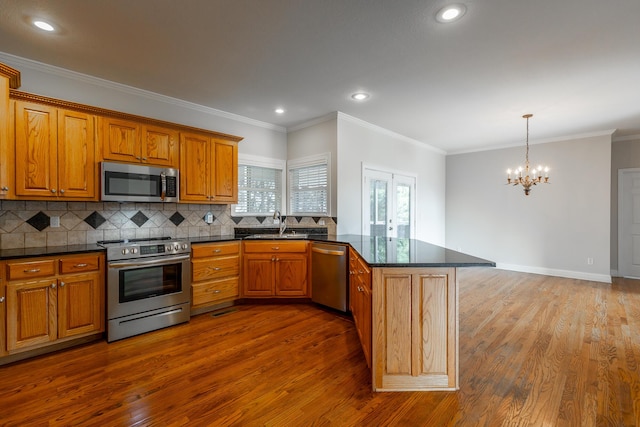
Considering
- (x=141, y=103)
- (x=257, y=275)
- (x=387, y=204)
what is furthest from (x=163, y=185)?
(x=387, y=204)

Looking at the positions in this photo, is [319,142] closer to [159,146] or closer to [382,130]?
[382,130]

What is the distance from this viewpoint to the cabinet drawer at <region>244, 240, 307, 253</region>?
394 centimetres

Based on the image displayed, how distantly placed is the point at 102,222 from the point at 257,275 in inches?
74.2

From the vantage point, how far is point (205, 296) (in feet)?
11.8

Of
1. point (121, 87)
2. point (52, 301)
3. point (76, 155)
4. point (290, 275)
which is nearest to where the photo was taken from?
point (52, 301)

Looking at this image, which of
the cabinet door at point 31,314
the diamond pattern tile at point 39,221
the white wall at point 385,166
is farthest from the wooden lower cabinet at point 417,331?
the diamond pattern tile at point 39,221

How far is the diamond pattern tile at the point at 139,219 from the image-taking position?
3533mm

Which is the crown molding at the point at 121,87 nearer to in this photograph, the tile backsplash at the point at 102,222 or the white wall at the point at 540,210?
the tile backsplash at the point at 102,222

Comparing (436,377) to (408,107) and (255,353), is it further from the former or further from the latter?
(408,107)

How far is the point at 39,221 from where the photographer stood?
2.95 m

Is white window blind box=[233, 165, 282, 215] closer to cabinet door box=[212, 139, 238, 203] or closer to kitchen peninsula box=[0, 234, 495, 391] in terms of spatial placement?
cabinet door box=[212, 139, 238, 203]

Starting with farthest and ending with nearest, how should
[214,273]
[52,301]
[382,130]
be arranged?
[382,130], [214,273], [52,301]

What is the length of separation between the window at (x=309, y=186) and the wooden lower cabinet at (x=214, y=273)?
1.31m

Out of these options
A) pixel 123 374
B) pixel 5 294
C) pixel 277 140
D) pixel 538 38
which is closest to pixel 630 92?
pixel 538 38
